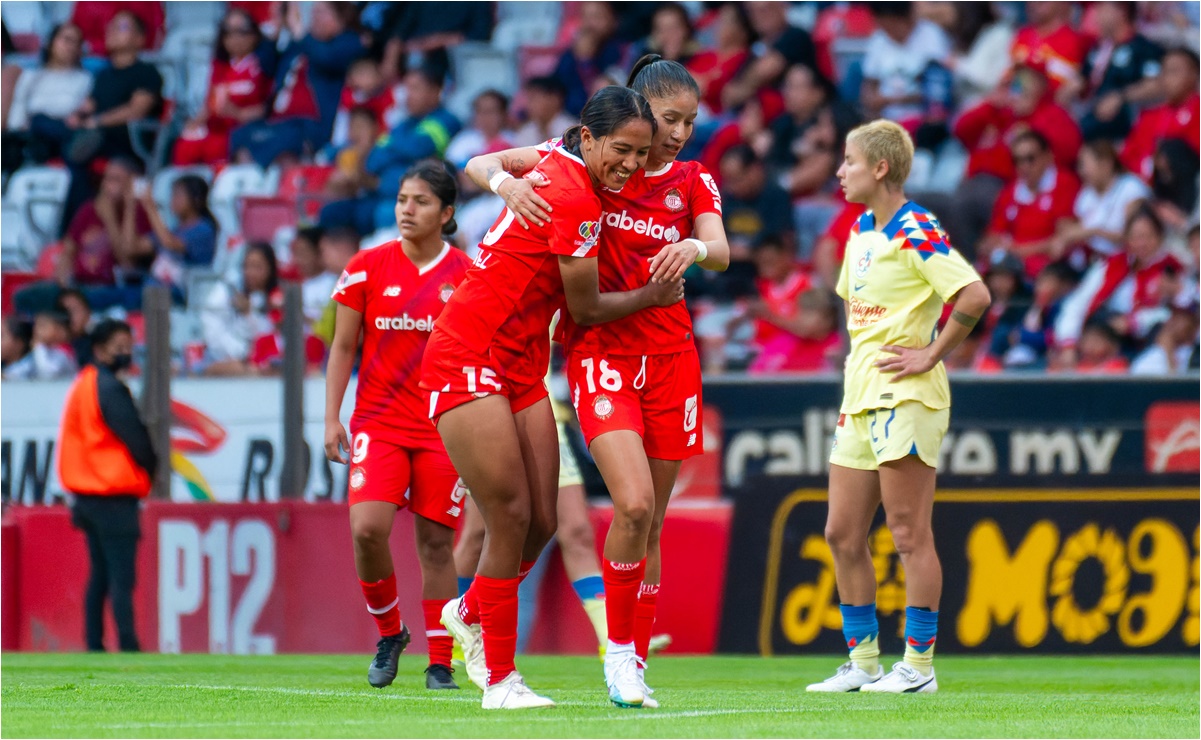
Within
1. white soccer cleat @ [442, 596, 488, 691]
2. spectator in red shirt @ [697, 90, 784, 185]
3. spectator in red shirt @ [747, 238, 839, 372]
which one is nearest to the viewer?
white soccer cleat @ [442, 596, 488, 691]

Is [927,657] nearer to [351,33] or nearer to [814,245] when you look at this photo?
[814,245]

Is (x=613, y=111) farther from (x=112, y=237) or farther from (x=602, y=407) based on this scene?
(x=112, y=237)

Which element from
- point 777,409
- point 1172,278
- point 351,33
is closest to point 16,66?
point 351,33

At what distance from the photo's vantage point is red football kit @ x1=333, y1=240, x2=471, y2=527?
7.20 m

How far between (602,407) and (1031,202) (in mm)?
8539

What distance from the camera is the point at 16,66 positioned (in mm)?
17516

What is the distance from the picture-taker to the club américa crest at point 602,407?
226 inches

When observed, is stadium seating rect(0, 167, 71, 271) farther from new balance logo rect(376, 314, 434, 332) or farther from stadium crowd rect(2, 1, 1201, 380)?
new balance logo rect(376, 314, 434, 332)

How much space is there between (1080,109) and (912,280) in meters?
8.18

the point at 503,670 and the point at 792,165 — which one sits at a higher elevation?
the point at 792,165

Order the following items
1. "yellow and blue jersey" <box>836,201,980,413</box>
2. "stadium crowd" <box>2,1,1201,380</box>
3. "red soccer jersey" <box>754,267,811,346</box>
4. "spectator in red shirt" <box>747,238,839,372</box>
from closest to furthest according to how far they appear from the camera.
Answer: "yellow and blue jersey" <box>836,201,980,413</box>, "spectator in red shirt" <box>747,238,839,372</box>, "red soccer jersey" <box>754,267,811,346</box>, "stadium crowd" <box>2,1,1201,380</box>

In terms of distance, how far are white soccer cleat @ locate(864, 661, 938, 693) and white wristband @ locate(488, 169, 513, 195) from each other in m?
2.58

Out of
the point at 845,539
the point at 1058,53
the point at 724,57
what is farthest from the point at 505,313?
the point at 1058,53

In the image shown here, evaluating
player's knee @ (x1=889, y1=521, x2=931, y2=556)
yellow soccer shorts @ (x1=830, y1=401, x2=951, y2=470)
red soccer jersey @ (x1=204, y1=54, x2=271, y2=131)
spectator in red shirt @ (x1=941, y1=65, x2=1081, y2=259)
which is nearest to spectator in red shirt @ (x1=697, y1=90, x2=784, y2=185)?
spectator in red shirt @ (x1=941, y1=65, x2=1081, y2=259)
